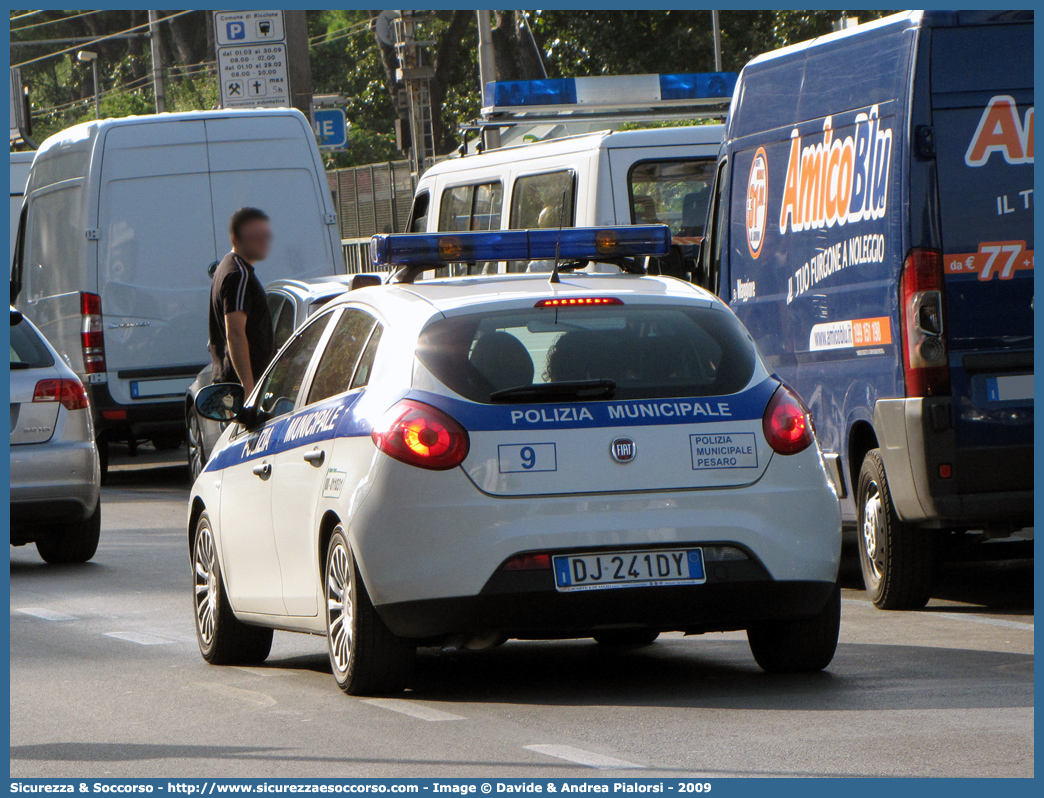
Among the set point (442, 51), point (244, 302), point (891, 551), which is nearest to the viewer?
point (891, 551)

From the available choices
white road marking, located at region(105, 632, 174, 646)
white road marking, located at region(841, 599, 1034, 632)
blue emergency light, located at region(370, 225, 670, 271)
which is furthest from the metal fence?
blue emergency light, located at region(370, 225, 670, 271)

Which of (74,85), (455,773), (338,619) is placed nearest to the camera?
(455,773)

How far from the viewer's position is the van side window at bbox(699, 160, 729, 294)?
34.7 ft

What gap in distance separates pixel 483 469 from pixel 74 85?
74.0m

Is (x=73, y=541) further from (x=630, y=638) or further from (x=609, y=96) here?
(x=609, y=96)

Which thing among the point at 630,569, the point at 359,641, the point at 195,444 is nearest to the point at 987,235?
the point at 630,569

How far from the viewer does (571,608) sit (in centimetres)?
665

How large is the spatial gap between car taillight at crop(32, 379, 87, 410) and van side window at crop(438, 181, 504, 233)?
16.1 feet

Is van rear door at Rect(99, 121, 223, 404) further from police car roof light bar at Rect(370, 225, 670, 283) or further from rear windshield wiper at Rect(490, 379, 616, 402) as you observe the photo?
rear windshield wiper at Rect(490, 379, 616, 402)

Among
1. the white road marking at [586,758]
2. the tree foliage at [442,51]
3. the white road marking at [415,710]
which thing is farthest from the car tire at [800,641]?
the tree foliage at [442,51]

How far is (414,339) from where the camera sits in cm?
700

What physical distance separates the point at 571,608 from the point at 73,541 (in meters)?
6.15

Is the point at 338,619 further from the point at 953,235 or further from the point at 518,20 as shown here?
the point at 518,20

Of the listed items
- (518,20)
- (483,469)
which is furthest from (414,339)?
(518,20)
